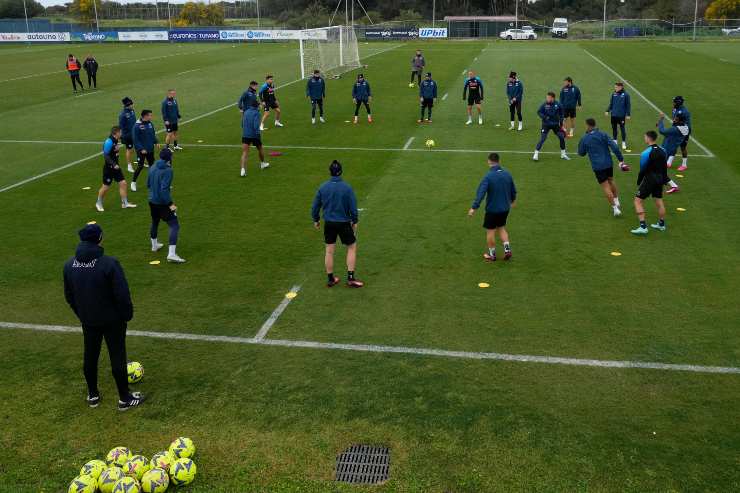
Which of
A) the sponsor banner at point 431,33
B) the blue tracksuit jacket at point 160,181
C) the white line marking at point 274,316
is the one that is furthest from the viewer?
the sponsor banner at point 431,33

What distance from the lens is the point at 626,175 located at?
17.6 m

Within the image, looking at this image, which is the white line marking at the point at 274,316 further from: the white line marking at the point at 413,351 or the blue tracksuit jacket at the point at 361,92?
the blue tracksuit jacket at the point at 361,92

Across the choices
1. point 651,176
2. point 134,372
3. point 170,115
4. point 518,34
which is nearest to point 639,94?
point 651,176

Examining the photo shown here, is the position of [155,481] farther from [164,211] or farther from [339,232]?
[164,211]

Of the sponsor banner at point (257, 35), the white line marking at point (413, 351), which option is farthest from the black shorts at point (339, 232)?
the sponsor banner at point (257, 35)

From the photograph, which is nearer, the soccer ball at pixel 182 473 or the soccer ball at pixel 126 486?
the soccer ball at pixel 126 486

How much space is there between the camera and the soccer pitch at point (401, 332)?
6.70 metres

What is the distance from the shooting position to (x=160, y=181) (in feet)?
38.9

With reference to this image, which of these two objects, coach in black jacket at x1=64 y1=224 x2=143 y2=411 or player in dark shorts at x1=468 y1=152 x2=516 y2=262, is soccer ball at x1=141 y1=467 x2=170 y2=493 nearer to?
coach in black jacket at x1=64 y1=224 x2=143 y2=411

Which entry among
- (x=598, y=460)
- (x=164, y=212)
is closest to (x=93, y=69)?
(x=164, y=212)

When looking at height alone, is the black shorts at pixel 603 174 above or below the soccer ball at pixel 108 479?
above

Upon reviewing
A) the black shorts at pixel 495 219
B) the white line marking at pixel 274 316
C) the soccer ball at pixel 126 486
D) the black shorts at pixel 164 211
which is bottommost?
the soccer ball at pixel 126 486

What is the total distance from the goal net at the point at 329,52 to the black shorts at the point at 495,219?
30139 millimetres

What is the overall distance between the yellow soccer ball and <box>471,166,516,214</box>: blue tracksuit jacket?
6.71 metres
